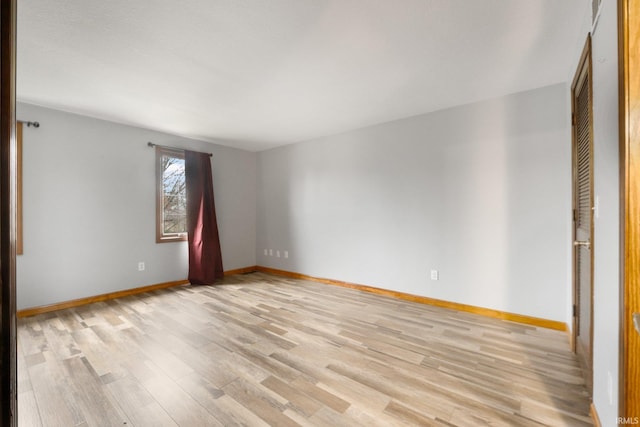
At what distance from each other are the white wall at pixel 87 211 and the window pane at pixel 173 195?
187mm

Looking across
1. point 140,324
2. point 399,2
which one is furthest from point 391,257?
point 140,324

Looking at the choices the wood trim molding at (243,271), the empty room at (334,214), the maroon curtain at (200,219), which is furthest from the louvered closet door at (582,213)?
the wood trim molding at (243,271)

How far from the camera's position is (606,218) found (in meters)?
1.14

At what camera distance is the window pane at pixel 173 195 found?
3930mm

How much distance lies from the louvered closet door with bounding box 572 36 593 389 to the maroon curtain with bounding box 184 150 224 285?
170 inches

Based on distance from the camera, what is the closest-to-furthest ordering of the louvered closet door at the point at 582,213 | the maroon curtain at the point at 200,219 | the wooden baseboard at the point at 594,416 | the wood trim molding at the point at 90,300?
the wooden baseboard at the point at 594,416 → the louvered closet door at the point at 582,213 → the wood trim molding at the point at 90,300 → the maroon curtain at the point at 200,219

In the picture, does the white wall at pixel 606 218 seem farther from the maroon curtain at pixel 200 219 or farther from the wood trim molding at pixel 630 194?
the maroon curtain at pixel 200 219

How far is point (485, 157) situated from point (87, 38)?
361 cm

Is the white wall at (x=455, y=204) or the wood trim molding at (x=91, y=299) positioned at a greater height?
the white wall at (x=455, y=204)

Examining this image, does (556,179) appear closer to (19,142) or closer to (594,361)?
(594,361)

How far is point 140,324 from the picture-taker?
2598 mm

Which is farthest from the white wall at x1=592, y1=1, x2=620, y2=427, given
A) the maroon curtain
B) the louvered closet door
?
the maroon curtain

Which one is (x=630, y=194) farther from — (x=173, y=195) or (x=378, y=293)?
(x=173, y=195)

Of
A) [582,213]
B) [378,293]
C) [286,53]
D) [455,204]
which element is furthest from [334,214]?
[582,213]
